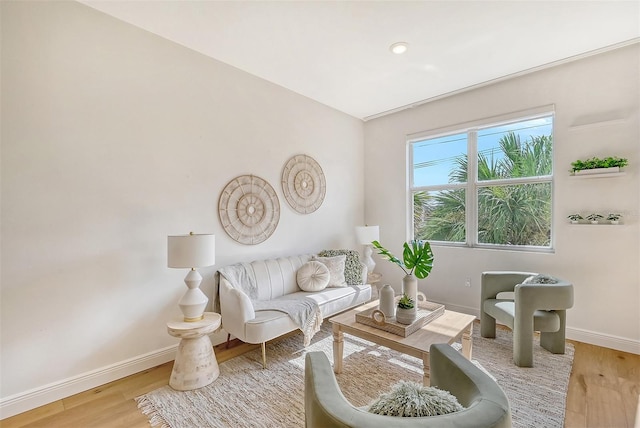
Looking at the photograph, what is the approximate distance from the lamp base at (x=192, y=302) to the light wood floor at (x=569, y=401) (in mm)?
556

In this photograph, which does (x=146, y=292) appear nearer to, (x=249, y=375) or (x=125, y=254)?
(x=125, y=254)

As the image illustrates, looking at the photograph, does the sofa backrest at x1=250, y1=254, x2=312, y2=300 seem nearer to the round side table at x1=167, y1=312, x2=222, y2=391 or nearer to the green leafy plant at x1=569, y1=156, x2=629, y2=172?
the round side table at x1=167, y1=312, x2=222, y2=391

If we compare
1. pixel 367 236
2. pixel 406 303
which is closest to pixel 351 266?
pixel 367 236

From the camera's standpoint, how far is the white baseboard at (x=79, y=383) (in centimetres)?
189

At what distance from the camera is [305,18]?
89.7 inches

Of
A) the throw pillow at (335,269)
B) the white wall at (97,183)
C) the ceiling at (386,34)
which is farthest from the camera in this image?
the throw pillow at (335,269)

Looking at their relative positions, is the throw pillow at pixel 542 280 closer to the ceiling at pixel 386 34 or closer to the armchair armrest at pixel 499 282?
the armchair armrest at pixel 499 282

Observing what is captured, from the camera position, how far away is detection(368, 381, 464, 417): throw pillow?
91cm

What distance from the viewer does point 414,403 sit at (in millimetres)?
926

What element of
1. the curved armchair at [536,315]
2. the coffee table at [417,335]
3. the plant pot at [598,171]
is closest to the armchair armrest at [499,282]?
the curved armchair at [536,315]

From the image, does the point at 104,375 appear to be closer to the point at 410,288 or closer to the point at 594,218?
the point at 410,288

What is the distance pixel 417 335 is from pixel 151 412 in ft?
6.15

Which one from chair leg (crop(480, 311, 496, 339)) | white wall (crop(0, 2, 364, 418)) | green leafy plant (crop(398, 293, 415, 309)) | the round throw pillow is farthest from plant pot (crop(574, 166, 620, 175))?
white wall (crop(0, 2, 364, 418))

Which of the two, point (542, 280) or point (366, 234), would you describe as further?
point (366, 234)
